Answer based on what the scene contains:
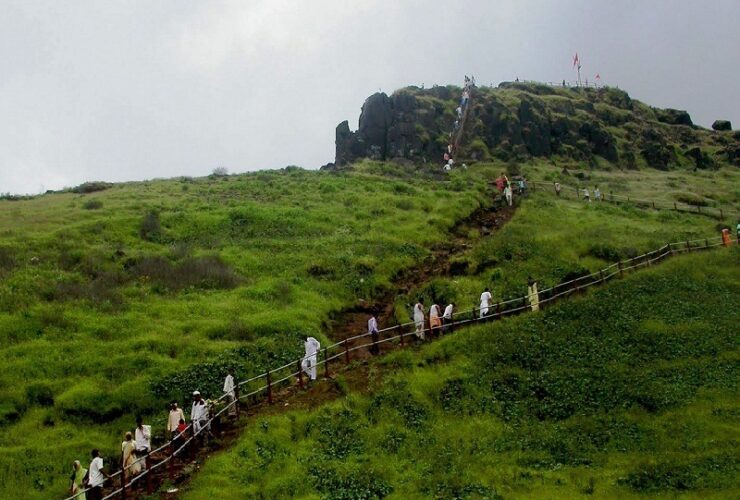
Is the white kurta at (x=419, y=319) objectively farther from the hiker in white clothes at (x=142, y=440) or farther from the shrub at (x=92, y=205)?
the shrub at (x=92, y=205)

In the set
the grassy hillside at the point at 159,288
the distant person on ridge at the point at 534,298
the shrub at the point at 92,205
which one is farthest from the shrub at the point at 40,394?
the shrub at the point at 92,205

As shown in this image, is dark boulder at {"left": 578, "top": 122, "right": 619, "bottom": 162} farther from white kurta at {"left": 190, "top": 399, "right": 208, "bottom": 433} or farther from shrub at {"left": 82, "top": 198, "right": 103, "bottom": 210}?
white kurta at {"left": 190, "top": 399, "right": 208, "bottom": 433}

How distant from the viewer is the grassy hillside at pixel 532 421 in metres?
18.8

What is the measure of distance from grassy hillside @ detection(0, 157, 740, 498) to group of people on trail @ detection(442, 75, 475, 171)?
12059 mm

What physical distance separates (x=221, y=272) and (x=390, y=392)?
15478mm

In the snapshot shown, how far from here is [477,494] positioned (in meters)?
18.2

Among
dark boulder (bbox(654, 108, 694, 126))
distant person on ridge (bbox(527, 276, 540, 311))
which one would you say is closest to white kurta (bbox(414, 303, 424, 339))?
distant person on ridge (bbox(527, 276, 540, 311))

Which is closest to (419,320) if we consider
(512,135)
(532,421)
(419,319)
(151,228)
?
(419,319)

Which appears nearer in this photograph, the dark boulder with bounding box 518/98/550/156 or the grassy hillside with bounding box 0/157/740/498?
the grassy hillside with bounding box 0/157/740/498

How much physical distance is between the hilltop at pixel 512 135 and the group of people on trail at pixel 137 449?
5782cm

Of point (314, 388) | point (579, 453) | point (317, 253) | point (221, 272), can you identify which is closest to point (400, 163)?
point (317, 253)

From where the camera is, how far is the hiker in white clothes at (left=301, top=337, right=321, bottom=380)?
1021 inches

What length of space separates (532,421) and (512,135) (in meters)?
63.7

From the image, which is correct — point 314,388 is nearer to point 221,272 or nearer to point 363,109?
point 221,272
